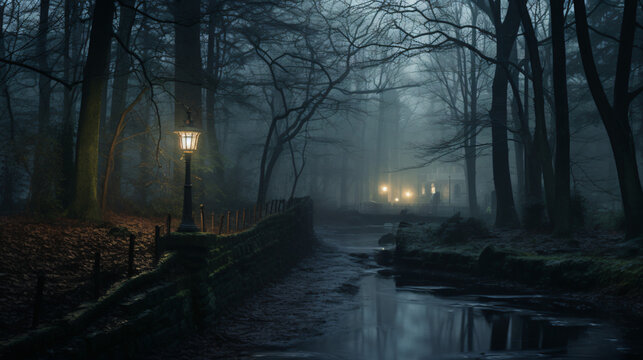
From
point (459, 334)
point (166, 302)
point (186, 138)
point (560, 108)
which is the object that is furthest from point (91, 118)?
point (560, 108)

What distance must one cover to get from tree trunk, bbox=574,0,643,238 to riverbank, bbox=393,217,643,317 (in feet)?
2.90

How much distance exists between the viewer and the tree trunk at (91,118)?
1058 centimetres

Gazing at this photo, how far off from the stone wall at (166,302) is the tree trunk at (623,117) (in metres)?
8.45

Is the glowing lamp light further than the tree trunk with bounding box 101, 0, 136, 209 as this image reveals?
No

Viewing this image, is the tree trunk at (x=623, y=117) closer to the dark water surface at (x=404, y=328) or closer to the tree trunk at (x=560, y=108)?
the tree trunk at (x=560, y=108)

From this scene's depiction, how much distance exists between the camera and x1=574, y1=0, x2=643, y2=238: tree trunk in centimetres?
1148

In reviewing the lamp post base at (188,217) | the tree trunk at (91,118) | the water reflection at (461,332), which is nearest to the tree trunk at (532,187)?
the water reflection at (461,332)

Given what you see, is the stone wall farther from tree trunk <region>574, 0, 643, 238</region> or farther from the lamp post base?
tree trunk <region>574, 0, 643, 238</region>

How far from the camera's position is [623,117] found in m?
11.9

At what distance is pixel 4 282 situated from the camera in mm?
6504

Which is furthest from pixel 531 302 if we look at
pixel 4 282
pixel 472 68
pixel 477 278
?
pixel 472 68

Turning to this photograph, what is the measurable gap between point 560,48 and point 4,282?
13.5m

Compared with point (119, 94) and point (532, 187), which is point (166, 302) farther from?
point (532, 187)

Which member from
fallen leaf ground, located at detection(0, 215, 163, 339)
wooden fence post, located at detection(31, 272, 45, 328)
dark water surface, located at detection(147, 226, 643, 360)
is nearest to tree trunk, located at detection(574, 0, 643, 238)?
dark water surface, located at detection(147, 226, 643, 360)
